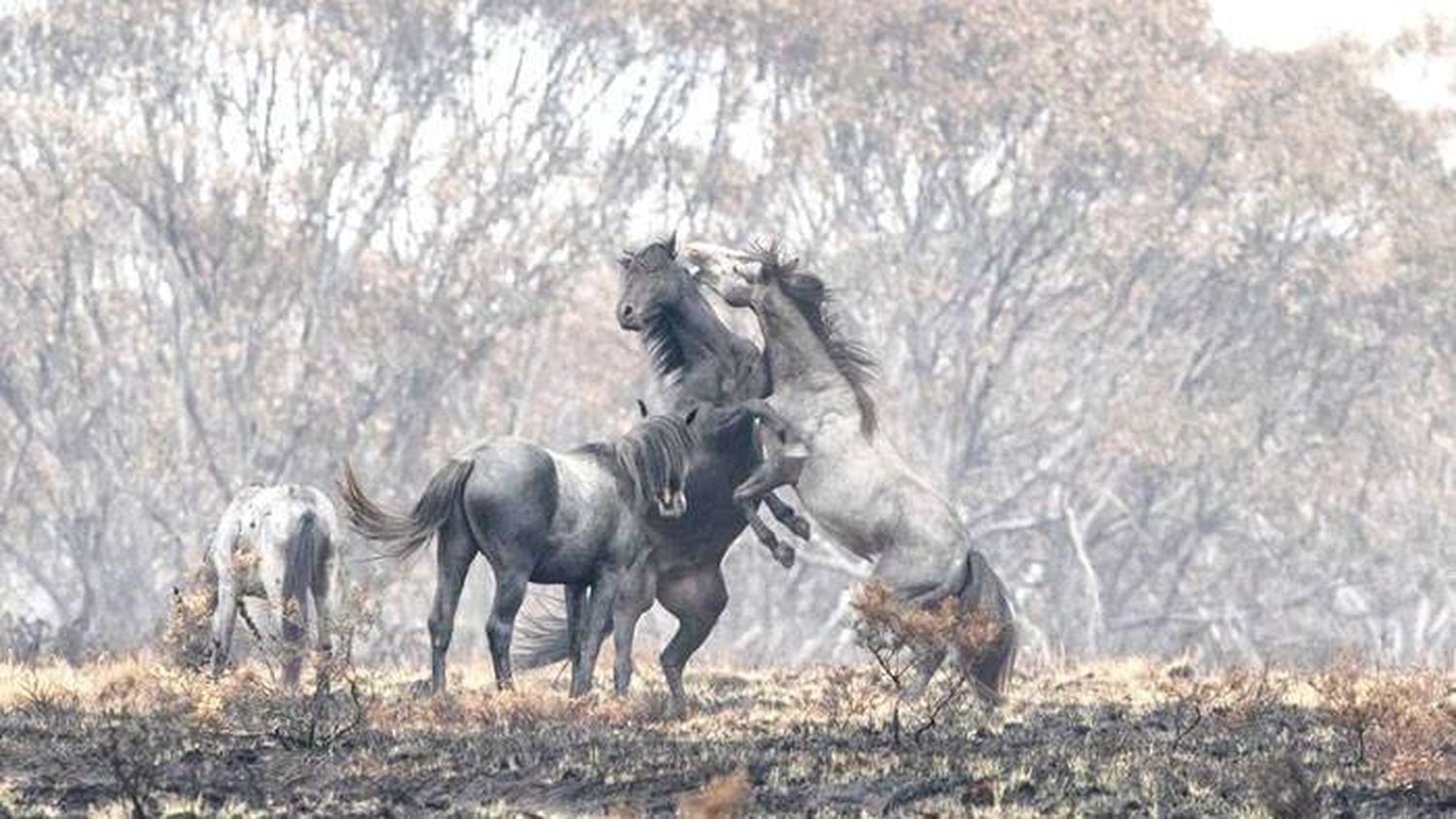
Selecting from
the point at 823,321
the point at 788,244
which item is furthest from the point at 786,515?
the point at 788,244

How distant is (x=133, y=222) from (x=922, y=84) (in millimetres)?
11711

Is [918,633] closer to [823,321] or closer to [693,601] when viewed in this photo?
[693,601]

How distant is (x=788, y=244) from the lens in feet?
155

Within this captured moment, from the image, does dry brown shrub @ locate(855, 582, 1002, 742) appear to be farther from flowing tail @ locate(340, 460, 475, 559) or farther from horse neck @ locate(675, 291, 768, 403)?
flowing tail @ locate(340, 460, 475, 559)

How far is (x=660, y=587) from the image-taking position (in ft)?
67.2

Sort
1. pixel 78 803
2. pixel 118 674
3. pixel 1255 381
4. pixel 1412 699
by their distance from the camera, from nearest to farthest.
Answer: pixel 78 803, pixel 1412 699, pixel 118 674, pixel 1255 381

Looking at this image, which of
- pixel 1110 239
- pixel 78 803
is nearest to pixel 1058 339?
pixel 1110 239

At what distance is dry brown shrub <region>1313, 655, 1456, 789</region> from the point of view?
13828mm

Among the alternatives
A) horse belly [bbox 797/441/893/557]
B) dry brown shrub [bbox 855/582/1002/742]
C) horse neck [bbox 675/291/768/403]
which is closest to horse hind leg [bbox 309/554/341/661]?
horse neck [bbox 675/291/768/403]

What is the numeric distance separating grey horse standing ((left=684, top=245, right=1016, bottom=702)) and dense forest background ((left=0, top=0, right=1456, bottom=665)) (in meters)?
22.0

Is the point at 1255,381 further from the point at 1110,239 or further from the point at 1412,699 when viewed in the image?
the point at 1412,699

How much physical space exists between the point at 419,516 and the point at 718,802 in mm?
7337

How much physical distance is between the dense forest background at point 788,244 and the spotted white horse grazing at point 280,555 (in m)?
22.5

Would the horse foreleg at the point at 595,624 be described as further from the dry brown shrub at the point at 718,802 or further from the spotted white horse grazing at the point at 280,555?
the dry brown shrub at the point at 718,802
